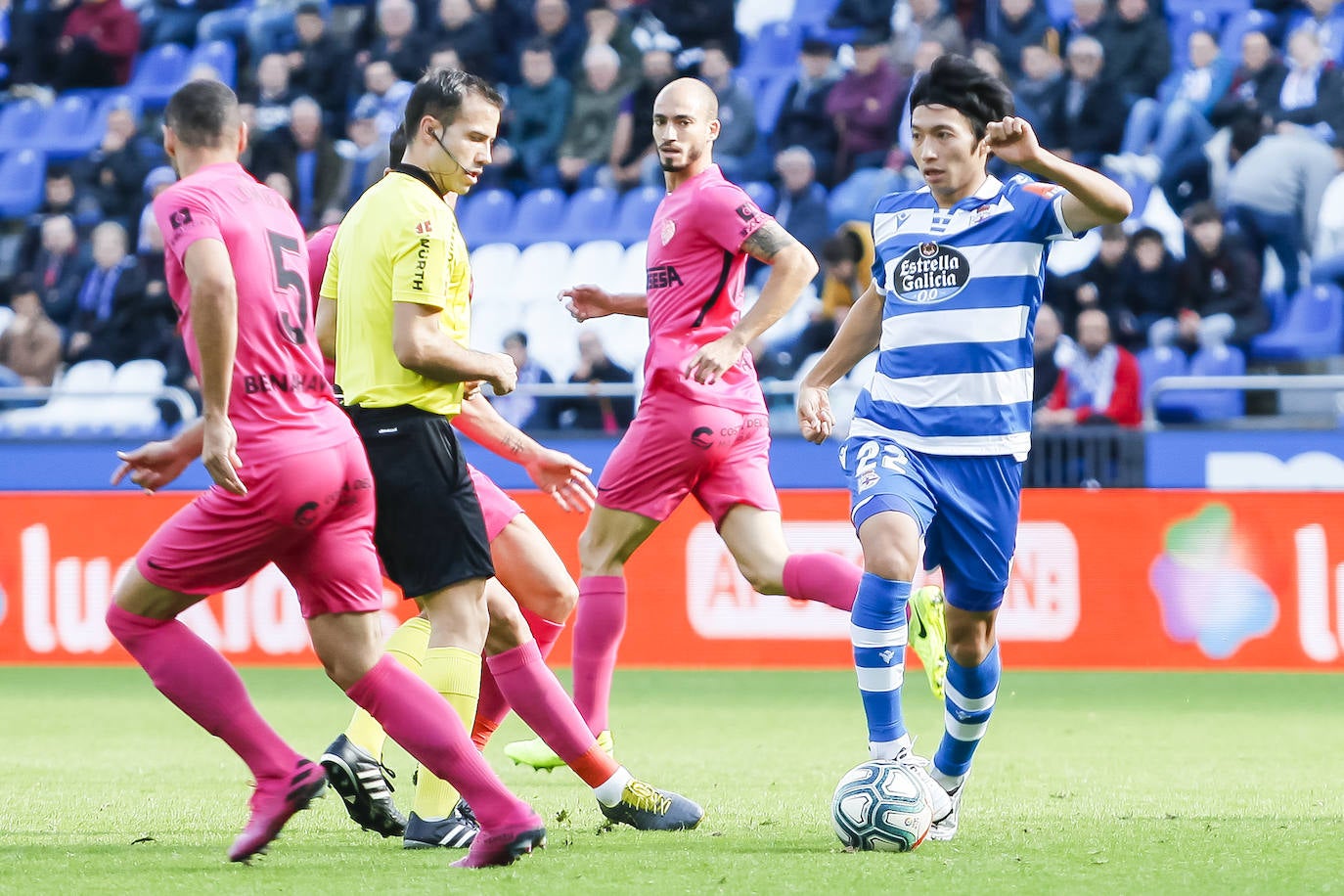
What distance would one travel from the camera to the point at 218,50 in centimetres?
1866

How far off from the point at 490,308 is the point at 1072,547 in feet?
18.9

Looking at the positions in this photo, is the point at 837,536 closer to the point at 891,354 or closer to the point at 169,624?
the point at 891,354

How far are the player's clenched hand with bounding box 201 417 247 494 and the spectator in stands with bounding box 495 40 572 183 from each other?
12024mm

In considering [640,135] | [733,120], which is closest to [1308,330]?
[733,120]

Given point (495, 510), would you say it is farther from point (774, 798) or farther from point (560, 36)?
point (560, 36)

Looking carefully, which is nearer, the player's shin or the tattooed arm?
the tattooed arm

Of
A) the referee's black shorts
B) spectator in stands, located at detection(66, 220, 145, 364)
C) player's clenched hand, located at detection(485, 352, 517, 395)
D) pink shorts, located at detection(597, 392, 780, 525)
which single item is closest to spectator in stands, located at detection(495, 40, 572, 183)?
spectator in stands, located at detection(66, 220, 145, 364)

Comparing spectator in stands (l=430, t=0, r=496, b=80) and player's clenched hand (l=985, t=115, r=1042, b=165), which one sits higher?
spectator in stands (l=430, t=0, r=496, b=80)

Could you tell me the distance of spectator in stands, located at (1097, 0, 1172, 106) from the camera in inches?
585

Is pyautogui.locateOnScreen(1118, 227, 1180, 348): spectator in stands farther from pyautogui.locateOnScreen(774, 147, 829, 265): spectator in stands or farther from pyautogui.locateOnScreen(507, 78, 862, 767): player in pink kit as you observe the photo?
pyautogui.locateOnScreen(507, 78, 862, 767): player in pink kit

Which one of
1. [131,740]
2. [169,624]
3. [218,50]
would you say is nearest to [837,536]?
→ [131,740]

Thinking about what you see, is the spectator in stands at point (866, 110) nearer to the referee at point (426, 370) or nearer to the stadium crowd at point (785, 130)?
the stadium crowd at point (785, 130)

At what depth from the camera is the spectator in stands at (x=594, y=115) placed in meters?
16.3

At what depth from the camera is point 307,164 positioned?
54.3ft
